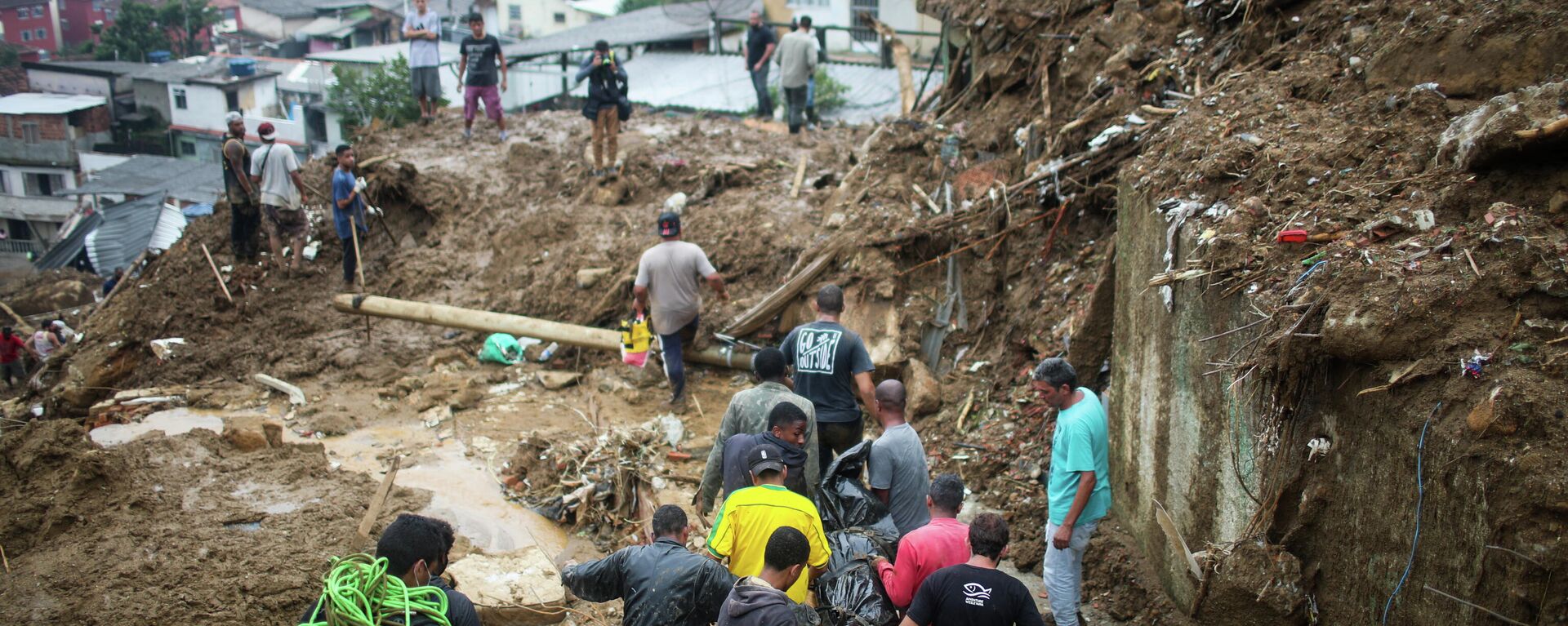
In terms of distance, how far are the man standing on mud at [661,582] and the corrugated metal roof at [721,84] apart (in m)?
13.3

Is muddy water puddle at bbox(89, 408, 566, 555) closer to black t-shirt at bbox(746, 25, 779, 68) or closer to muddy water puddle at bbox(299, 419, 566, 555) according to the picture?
muddy water puddle at bbox(299, 419, 566, 555)

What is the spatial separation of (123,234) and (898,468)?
1037 inches

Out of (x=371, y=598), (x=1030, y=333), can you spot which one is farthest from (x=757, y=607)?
(x=1030, y=333)

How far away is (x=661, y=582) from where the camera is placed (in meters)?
4.04

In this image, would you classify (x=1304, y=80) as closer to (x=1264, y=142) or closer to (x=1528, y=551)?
(x=1264, y=142)

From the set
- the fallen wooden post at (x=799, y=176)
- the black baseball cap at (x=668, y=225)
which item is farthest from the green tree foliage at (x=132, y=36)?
the black baseball cap at (x=668, y=225)

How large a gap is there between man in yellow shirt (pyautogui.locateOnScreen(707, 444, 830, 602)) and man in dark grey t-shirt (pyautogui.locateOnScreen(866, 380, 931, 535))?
0.83 metres

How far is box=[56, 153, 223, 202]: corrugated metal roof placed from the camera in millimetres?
28406

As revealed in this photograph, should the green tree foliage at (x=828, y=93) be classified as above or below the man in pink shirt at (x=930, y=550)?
above

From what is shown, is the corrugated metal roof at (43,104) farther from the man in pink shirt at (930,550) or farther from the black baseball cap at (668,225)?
the man in pink shirt at (930,550)

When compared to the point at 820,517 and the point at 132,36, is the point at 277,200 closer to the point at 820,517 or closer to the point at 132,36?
the point at 820,517

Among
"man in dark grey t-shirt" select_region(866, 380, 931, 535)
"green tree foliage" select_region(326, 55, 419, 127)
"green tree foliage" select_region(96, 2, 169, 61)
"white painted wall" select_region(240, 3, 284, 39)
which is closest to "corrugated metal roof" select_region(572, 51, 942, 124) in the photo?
"green tree foliage" select_region(326, 55, 419, 127)

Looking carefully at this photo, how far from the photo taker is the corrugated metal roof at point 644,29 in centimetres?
2291

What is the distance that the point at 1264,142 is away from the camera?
17.8 ft
